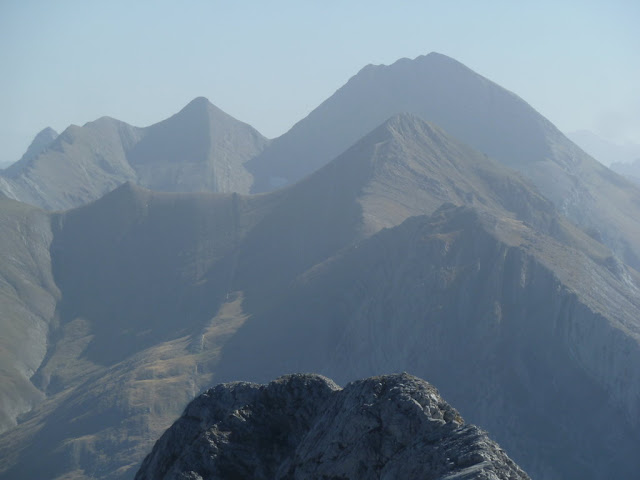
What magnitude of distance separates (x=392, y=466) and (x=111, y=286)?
589 ft

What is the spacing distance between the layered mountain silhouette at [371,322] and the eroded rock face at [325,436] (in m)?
88.6

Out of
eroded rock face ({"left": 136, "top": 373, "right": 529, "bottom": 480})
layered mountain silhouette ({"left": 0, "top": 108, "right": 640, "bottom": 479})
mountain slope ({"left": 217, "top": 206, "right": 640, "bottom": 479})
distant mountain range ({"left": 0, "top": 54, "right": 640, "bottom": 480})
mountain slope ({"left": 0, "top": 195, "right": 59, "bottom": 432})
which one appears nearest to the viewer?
eroded rock face ({"left": 136, "top": 373, "right": 529, "bottom": 480})

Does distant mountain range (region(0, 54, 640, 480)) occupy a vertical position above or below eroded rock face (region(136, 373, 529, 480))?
below

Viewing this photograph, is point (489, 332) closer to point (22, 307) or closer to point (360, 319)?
point (360, 319)

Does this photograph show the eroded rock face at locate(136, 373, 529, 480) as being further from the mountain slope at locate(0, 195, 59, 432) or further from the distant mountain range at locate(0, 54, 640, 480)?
the mountain slope at locate(0, 195, 59, 432)

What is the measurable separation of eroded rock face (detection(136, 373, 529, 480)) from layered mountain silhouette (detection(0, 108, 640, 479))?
88.6 m

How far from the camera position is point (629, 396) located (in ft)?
362

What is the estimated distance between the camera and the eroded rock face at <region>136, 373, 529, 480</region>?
1559cm

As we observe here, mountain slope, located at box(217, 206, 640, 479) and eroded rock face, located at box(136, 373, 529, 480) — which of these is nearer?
eroded rock face, located at box(136, 373, 529, 480)

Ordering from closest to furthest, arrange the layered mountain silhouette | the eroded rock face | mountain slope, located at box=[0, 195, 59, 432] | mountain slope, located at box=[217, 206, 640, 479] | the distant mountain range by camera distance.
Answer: the eroded rock face < mountain slope, located at box=[217, 206, 640, 479] < the layered mountain silhouette < the distant mountain range < mountain slope, located at box=[0, 195, 59, 432]

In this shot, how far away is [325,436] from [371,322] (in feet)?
357

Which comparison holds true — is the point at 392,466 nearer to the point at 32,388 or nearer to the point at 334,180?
the point at 32,388

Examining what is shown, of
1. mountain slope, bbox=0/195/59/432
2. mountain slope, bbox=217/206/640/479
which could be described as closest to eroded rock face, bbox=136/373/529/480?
mountain slope, bbox=217/206/640/479

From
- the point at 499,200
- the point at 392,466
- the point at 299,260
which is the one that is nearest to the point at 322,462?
the point at 392,466
